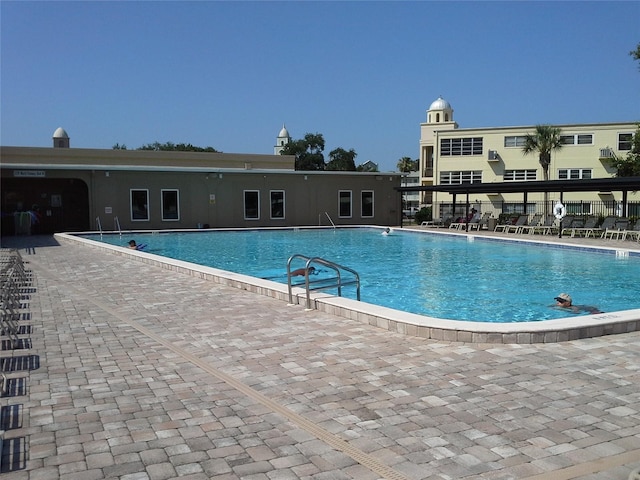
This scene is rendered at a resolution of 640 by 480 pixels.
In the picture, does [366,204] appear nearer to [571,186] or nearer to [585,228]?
[585,228]

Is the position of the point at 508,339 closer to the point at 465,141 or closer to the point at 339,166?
the point at 465,141

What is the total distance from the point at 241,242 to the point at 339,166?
58036mm

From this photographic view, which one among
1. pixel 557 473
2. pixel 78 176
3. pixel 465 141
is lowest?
pixel 557 473

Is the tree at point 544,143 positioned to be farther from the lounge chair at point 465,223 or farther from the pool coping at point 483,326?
the pool coping at point 483,326

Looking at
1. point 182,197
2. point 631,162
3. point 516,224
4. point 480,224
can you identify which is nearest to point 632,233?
point 516,224

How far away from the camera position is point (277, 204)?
29844 millimetres

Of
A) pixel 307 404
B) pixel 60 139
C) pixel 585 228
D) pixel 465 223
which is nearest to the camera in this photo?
pixel 307 404

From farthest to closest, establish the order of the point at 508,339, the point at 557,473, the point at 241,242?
the point at 241,242 → the point at 508,339 → the point at 557,473

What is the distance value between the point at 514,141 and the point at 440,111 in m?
24.5

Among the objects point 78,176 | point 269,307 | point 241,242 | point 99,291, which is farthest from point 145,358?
point 78,176

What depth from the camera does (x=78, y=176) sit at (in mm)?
25172

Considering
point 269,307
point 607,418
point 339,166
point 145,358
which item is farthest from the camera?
point 339,166

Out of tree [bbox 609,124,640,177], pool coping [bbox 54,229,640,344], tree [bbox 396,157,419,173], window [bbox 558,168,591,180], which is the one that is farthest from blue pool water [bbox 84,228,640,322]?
tree [bbox 396,157,419,173]

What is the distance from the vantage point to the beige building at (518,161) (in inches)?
1516
